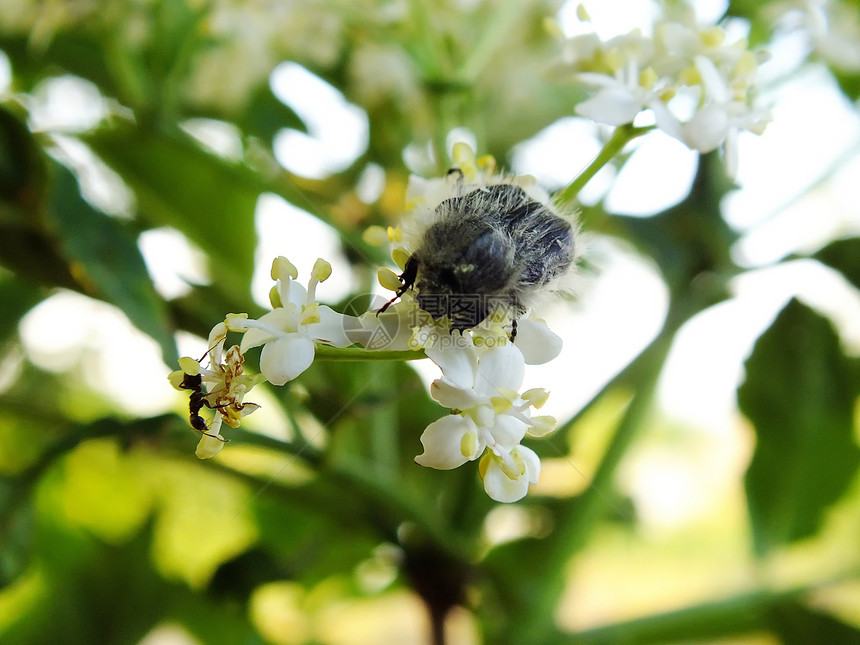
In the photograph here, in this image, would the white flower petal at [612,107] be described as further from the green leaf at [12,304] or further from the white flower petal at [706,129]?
the green leaf at [12,304]

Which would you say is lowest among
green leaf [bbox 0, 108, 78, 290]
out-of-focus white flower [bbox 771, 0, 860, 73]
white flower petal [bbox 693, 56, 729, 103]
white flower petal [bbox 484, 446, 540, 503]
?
green leaf [bbox 0, 108, 78, 290]

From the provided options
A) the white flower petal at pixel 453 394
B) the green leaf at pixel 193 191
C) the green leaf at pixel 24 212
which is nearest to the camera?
the white flower petal at pixel 453 394

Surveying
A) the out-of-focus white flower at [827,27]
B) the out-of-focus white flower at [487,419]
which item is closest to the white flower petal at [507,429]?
the out-of-focus white flower at [487,419]

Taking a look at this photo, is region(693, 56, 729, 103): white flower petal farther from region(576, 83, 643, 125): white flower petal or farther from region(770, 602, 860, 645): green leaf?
region(770, 602, 860, 645): green leaf

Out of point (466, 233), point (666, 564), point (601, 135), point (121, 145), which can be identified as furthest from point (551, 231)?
point (666, 564)

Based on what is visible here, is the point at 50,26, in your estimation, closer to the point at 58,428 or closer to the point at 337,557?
the point at 58,428

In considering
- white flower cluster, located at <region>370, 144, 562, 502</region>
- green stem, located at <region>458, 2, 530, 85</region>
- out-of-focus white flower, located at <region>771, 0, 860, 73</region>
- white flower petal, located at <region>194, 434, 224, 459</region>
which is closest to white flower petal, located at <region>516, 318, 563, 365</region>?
white flower cluster, located at <region>370, 144, 562, 502</region>

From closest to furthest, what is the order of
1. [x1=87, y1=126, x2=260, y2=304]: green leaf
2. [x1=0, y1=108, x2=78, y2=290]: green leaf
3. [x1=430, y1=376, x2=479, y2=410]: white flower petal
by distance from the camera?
[x1=430, y1=376, x2=479, y2=410]: white flower petal
[x1=0, y1=108, x2=78, y2=290]: green leaf
[x1=87, y1=126, x2=260, y2=304]: green leaf

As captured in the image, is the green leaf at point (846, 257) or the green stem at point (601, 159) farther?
the green leaf at point (846, 257)
